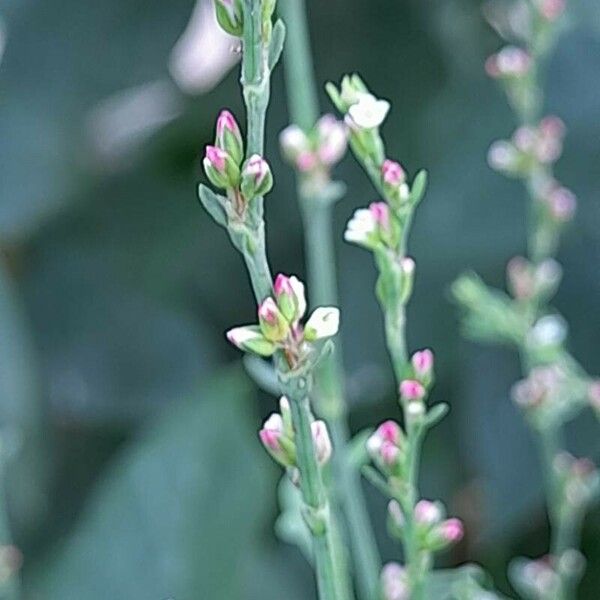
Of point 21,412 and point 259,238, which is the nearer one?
point 259,238

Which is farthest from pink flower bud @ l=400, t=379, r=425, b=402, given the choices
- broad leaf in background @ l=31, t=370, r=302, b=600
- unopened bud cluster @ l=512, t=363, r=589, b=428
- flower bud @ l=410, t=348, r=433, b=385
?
broad leaf in background @ l=31, t=370, r=302, b=600

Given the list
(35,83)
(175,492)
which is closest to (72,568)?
(175,492)

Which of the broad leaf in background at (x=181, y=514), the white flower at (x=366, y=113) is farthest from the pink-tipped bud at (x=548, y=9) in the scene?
the broad leaf in background at (x=181, y=514)

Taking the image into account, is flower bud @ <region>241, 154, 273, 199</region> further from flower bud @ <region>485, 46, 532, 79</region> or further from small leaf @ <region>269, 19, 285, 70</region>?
flower bud @ <region>485, 46, 532, 79</region>

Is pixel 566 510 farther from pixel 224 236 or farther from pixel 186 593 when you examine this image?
pixel 224 236

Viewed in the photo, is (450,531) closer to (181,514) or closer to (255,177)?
(255,177)

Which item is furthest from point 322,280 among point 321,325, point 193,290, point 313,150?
point 193,290
